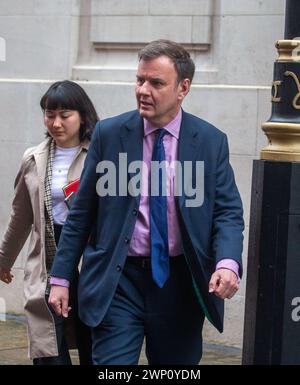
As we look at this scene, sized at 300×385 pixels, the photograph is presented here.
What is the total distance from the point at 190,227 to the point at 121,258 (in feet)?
1.10

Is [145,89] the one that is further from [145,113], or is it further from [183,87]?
[183,87]

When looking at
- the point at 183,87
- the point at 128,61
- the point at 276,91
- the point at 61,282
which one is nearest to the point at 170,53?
the point at 183,87

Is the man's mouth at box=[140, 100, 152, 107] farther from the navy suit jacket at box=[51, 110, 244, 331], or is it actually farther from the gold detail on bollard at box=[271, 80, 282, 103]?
the gold detail on bollard at box=[271, 80, 282, 103]

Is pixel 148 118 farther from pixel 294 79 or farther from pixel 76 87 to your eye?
pixel 76 87

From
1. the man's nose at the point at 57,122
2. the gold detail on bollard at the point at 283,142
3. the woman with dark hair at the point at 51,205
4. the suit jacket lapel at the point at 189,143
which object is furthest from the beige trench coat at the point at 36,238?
the gold detail on bollard at the point at 283,142

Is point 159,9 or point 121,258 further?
point 159,9

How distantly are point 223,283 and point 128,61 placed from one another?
4.68 meters

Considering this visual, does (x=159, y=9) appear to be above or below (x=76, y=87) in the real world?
above

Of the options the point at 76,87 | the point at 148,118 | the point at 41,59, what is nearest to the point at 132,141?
the point at 148,118

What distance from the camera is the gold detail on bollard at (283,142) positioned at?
5.21 meters

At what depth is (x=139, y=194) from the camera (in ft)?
17.0

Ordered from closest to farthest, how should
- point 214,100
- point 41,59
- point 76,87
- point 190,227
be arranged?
point 190,227 → point 76,87 → point 214,100 → point 41,59

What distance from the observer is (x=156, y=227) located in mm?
5121
